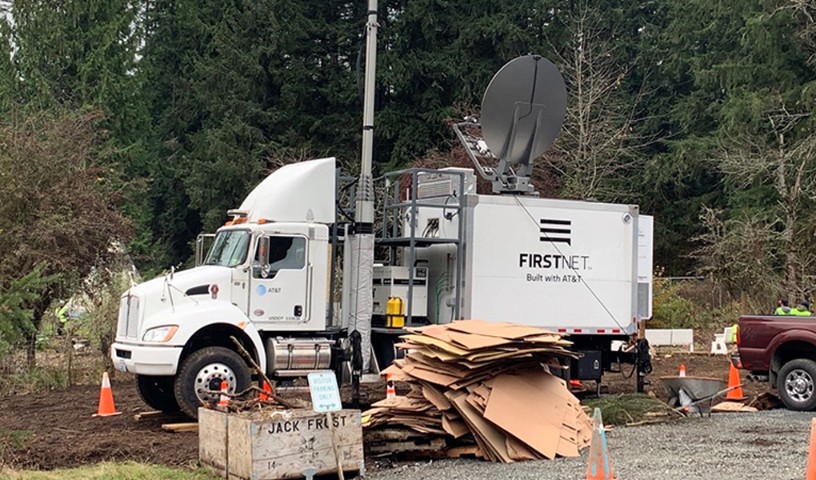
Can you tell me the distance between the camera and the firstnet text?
1475 cm

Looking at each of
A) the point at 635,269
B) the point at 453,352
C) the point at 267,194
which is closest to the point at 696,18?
the point at 635,269

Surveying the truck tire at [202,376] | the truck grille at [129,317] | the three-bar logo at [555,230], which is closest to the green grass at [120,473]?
the truck tire at [202,376]

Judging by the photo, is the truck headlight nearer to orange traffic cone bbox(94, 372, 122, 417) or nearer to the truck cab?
the truck cab

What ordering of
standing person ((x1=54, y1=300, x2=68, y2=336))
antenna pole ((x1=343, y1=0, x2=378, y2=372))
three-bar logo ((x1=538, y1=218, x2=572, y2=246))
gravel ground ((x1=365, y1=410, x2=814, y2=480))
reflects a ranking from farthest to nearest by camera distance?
standing person ((x1=54, y1=300, x2=68, y2=336)), three-bar logo ((x1=538, y1=218, x2=572, y2=246)), antenna pole ((x1=343, y1=0, x2=378, y2=372)), gravel ground ((x1=365, y1=410, x2=814, y2=480))

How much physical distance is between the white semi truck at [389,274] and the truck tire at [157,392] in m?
0.02

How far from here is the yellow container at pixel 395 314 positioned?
1448cm

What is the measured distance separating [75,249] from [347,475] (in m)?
11.1

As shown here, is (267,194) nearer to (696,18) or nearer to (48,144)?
(48,144)

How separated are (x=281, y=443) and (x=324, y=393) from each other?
716 millimetres

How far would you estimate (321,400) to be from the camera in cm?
885

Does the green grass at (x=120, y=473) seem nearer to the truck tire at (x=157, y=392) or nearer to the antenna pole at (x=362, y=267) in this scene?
the truck tire at (x=157, y=392)

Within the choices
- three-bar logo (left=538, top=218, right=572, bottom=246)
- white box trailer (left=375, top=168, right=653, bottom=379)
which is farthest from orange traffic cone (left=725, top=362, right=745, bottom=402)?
three-bar logo (left=538, top=218, right=572, bottom=246)

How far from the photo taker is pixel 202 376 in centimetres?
1292

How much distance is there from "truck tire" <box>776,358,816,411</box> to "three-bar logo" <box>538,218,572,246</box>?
12.3 feet
